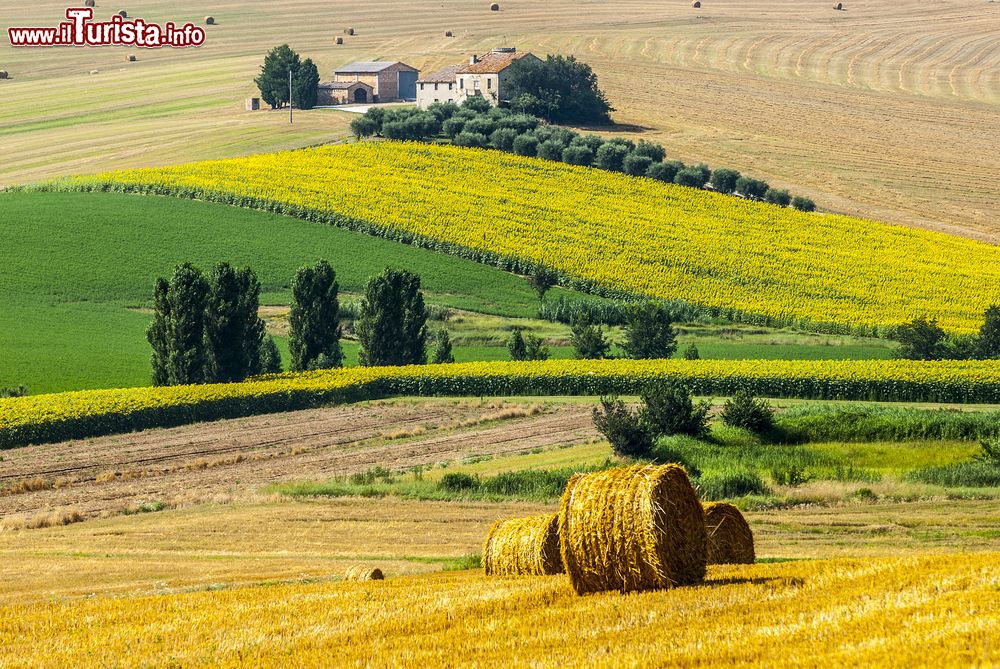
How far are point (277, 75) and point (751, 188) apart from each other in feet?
197

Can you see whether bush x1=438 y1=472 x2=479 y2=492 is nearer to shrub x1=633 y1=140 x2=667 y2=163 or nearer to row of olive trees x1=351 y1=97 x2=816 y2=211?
row of olive trees x1=351 y1=97 x2=816 y2=211

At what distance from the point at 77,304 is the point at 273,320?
11.7 meters

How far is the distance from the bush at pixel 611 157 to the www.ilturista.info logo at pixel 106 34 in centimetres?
8591

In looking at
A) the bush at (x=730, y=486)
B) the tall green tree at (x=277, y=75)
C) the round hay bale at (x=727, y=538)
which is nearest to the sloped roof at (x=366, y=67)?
the tall green tree at (x=277, y=75)

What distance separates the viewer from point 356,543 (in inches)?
1422

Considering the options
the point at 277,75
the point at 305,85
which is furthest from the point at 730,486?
the point at 277,75

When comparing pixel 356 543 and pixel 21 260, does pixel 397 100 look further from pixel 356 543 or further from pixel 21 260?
pixel 356 543

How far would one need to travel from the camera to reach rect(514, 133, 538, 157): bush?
12281 cm

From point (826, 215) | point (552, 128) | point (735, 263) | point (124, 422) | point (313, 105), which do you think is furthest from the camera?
point (313, 105)

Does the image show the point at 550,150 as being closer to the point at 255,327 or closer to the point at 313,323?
the point at 313,323

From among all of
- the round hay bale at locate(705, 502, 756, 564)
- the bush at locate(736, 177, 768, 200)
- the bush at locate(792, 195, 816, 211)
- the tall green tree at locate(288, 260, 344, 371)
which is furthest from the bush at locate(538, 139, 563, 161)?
the round hay bale at locate(705, 502, 756, 564)

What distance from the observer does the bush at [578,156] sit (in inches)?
4788

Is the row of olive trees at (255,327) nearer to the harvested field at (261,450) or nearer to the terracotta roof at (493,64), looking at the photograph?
the harvested field at (261,450)

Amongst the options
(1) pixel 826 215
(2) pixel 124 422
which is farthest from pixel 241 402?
(1) pixel 826 215
